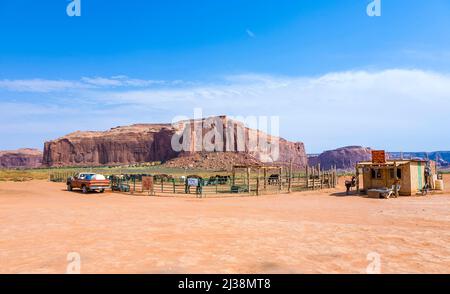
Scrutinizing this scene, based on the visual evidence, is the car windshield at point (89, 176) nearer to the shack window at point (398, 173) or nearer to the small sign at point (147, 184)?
the small sign at point (147, 184)

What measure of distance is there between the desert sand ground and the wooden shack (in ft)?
27.5

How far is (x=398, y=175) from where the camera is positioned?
25578mm

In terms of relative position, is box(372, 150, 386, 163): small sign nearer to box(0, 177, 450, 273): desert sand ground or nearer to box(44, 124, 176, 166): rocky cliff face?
box(0, 177, 450, 273): desert sand ground

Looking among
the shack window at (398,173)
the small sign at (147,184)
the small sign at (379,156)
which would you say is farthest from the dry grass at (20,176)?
the shack window at (398,173)

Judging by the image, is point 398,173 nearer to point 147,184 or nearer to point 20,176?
point 147,184

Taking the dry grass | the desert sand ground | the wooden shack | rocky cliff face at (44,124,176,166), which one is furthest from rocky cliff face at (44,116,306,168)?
the desert sand ground

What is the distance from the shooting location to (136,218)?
1495cm

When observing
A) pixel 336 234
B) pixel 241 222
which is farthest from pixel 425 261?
pixel 241 222

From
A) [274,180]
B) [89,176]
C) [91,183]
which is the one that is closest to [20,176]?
[89,176]

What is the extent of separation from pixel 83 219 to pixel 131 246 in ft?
19.6

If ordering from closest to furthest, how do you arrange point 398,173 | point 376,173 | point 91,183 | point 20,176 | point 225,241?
point 225,241 → point 398,173 → point 376,173 → point 91,183 → point 20,176

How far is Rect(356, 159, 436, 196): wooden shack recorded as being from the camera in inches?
985

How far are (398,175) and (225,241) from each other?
19.8 meters

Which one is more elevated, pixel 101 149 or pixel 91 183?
pixel 101 149
